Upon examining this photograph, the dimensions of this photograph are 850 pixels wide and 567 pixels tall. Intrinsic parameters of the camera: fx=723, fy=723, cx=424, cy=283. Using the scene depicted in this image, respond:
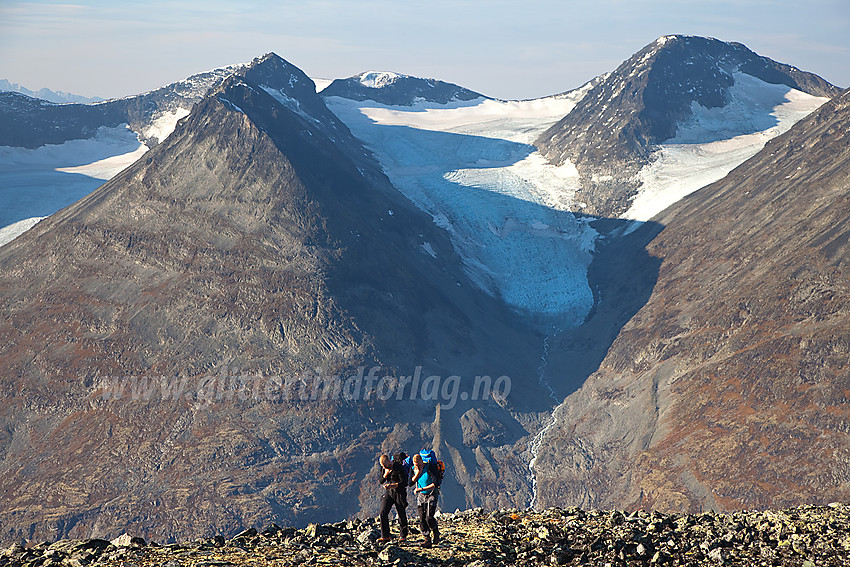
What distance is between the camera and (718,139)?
135 m

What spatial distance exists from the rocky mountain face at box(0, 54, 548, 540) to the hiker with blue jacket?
146ft

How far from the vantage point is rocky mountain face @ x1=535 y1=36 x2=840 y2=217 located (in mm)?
124938

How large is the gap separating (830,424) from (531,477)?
25630mm

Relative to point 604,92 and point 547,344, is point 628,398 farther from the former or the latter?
point 604,92

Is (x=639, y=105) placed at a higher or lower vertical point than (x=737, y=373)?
higher

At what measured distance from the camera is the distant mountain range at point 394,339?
60.4 meters

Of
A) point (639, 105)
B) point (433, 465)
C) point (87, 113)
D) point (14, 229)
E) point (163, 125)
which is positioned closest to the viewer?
point (433, 465)

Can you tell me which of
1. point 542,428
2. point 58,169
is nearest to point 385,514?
point 542,428

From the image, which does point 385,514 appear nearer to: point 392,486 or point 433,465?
point 392,486

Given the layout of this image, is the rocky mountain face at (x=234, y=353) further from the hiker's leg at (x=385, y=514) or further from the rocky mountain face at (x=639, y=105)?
the hiker's leg at (x=385, y=514)

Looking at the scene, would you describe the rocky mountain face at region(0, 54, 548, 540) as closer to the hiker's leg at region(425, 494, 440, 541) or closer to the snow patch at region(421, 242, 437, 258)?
the snow patch at region(421, 242, 437, 258)

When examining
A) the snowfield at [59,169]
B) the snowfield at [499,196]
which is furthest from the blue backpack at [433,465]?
the snowfield at [59,169]

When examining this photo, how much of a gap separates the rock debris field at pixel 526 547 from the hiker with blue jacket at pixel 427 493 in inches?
16.6

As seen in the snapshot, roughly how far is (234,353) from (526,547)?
190ft
